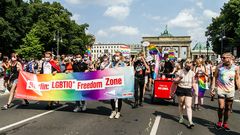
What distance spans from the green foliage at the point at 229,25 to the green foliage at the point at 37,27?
29109 mm

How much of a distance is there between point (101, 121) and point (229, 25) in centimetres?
6227

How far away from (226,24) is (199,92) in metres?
59.6

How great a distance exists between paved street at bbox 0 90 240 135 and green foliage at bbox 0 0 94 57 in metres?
39.9

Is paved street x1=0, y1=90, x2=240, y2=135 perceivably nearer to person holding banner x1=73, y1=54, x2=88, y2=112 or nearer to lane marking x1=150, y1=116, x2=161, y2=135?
lane marking x1=150, y1=116, x2=161, y2=135

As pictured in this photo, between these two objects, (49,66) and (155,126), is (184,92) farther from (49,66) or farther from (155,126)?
(49,66)

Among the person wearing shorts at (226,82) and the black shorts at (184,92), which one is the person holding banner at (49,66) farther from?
the person wearing shorts at (226,82)

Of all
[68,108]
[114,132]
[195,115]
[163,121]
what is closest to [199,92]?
[195,115]

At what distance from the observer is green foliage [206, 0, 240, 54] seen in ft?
211

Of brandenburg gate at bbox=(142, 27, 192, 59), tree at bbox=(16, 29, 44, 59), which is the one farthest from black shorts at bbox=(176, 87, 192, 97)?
brandenburg gate at bbox=(142, 27, 192, 59)

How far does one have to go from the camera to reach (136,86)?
1255 centimetres

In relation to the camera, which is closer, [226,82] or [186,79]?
[226,82]

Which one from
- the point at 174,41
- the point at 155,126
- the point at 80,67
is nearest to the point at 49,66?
the point at 80,67

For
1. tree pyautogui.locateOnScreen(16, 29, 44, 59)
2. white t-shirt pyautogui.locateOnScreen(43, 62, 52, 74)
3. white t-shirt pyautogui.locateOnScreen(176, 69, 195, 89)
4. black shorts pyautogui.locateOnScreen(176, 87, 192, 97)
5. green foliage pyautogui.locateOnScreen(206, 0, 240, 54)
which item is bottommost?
black shorts pyautogui.locateOnScreen(176, 87, 192, 97)

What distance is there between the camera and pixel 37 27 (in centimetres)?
6425
